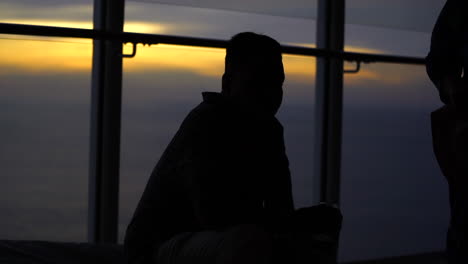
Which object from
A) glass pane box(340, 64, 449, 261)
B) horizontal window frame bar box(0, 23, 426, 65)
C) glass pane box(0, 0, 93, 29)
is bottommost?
glass pane box(340, 64, 449, 261)

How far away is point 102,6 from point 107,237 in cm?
95

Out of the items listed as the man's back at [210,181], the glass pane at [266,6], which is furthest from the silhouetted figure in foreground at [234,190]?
the glass pane at [266,6]

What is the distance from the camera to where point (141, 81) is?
3002 mm

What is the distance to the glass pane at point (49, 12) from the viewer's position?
2.68m

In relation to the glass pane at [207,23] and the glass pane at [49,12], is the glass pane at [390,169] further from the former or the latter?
the glass pane at [49,12]

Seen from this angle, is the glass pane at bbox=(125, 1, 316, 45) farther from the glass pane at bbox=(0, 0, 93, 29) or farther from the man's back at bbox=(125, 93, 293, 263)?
the man's back at bbox=(125, 93, 293, 263)

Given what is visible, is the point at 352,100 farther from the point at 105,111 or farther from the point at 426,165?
the point at 105,111

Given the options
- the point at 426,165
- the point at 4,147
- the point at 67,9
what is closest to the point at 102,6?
the point at 67,9

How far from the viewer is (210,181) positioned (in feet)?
5.30

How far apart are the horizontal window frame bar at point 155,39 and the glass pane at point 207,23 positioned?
19 cm

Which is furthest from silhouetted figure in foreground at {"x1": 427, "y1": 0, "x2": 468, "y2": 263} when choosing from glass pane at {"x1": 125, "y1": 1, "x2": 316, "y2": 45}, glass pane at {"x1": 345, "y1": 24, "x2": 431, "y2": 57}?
glass pane at {"x1": 345, "y1": 24, "x2": 431, "y2": 57}

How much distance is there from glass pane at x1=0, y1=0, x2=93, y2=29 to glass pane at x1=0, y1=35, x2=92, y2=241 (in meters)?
0.10

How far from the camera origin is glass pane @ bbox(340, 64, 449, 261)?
3.68 meters

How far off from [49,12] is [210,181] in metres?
1.43
